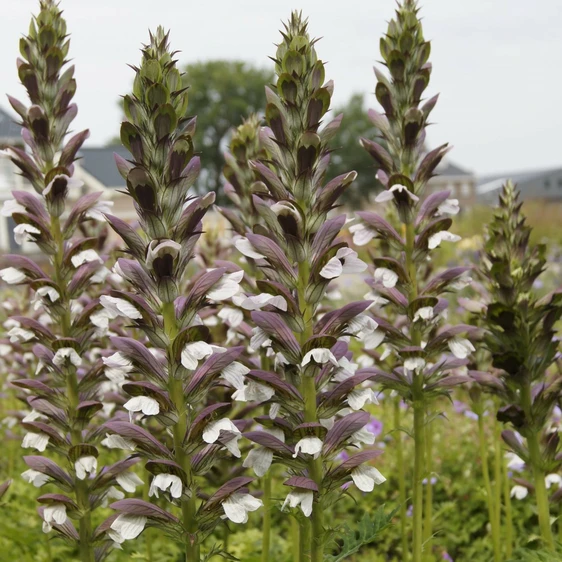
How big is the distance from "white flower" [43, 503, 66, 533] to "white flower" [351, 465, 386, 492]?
5.01 feet

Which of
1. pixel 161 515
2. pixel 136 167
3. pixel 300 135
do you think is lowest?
pixel 161 515

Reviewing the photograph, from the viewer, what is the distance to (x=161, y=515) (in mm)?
2439

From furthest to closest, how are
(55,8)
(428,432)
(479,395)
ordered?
(428,432)
(479,395)
(55,8)

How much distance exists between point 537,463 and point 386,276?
135 centimetres

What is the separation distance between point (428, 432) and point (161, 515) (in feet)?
8.18

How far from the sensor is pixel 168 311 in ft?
7.94

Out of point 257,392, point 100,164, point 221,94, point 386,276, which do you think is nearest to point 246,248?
point 257,392

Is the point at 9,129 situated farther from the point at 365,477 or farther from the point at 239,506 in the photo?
the point at 365,477

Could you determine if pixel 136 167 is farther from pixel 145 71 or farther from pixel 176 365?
Result: pixel 176 365

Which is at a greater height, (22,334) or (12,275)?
(12,275)

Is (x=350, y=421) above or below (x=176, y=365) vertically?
below

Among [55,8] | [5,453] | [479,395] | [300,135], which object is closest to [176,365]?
[300,135]

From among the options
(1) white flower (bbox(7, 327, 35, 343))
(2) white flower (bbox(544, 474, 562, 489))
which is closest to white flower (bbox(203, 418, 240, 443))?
(1) white flower (bbox(7, 327, 35, 343))

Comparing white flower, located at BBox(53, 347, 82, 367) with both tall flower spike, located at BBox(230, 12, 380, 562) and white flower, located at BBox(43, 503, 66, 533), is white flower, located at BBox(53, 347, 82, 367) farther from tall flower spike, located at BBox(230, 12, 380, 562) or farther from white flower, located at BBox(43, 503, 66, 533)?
tall flower spike, located at BBox(230, 12, 380, 562)
